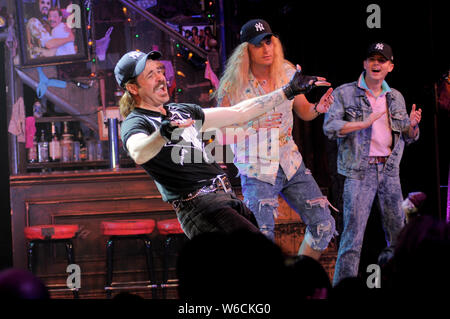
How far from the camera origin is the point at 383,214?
419 cm

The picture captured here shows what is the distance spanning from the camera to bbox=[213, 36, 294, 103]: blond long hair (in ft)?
12.6

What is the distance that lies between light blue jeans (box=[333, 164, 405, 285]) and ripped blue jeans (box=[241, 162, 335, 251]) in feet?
1.58

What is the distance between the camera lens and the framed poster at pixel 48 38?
222 inches

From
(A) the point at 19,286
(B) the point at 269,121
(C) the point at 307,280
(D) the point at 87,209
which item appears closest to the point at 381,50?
(B) the point at 269,121

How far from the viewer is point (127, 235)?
15.8ft

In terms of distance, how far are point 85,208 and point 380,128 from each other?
9.03ft

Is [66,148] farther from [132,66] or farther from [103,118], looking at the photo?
[132,66]

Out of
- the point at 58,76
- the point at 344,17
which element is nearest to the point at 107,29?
the point at 58,76

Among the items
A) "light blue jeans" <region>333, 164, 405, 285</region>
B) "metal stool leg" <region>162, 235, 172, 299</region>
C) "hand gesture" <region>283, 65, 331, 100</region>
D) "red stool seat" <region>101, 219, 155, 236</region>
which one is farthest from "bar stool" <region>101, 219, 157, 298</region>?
"hand gesture" <region>283, 65, 331, 100</region>

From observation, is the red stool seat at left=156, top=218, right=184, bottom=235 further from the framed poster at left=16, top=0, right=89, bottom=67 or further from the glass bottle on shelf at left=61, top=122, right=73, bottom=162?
the glass bottle on shelf at left=61, top=122, right=73, bottom=162

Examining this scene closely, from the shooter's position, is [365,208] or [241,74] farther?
[365,208]

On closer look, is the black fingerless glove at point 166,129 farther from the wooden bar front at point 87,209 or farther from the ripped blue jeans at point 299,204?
the wooden bar front at point 87,209

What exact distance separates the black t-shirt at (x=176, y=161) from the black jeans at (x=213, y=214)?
0.29 feet

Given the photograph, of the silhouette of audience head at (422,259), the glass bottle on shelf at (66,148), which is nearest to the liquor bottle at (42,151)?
the glass bottle on shelf at (66,148)
